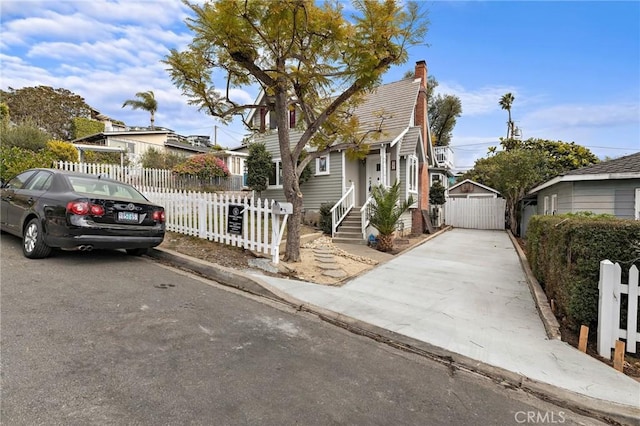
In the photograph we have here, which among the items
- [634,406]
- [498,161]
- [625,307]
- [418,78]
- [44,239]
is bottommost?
[634,406]

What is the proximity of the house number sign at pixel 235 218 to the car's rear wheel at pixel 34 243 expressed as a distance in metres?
3.07

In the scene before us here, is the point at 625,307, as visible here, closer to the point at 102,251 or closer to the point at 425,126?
the point at 102,251

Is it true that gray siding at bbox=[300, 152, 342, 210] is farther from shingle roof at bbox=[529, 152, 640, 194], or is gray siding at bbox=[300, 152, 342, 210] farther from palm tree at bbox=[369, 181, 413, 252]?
shingle roof at bbox=[529, 152, 640, 194]

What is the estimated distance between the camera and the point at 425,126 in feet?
54.3

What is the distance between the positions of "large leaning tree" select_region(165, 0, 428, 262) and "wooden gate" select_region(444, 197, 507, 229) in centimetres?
1659

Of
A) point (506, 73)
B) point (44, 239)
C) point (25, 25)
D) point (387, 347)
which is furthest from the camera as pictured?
point (506, 73)

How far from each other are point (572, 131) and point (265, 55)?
86.5ft

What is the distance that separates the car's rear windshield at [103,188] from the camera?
18.6 feet

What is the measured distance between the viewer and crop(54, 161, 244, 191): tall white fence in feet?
40.2

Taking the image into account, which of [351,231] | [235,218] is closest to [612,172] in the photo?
[351,231]

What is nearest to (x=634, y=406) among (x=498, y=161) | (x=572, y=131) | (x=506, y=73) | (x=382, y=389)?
(x=382, y=389)

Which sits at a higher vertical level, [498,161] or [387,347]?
→ [498,161]

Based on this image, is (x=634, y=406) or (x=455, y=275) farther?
(x=455, y=275)

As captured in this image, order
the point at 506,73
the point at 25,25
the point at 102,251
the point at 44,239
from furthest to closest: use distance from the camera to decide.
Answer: the point at 506,73 → the point at 25,25 → the point at 102,251 → the point at 44,239
